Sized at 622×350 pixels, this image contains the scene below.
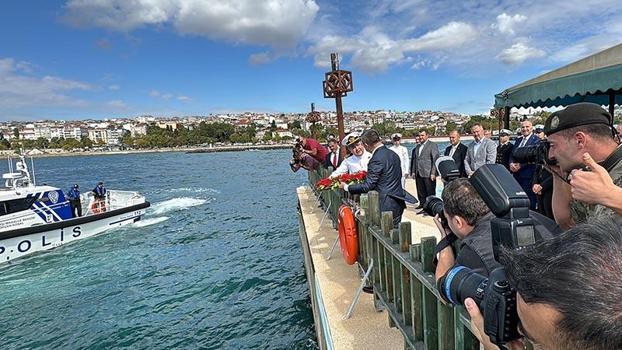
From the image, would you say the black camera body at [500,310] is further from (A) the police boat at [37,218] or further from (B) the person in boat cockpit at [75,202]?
(B) the person in boat cockpit at [75,202]

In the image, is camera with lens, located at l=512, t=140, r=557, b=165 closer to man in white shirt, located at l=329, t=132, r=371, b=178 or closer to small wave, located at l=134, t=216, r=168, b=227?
man in white shirt, located at l=329, t=132, r=371, b=178

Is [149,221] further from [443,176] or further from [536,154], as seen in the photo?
[536,154]

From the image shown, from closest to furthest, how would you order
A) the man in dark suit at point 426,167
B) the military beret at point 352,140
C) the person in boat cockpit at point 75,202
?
the military beret at point 352,140 < the man in dark suit at point 426,167 < the person in boat cockpit at point 75,202

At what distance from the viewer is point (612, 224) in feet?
2.51

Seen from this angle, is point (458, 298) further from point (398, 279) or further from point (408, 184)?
point (408, 184)

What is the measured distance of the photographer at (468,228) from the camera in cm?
158

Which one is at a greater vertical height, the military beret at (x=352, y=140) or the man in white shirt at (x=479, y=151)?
the military beret at (x=352, y=140)

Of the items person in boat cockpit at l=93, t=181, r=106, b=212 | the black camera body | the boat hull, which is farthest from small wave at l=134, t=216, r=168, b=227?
the black camera body

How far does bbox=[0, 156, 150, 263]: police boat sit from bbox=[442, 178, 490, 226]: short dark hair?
14905mm

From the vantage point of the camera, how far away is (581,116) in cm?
188

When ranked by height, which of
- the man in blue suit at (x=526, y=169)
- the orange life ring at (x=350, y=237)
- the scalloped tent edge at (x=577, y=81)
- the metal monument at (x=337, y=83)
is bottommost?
the orange life ring at (x=350, y=237)

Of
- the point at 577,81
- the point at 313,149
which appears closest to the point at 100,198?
the point at 313,149

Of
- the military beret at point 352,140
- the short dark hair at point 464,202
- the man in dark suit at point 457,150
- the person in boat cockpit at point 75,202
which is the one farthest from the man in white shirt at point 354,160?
the person in boat cockpit at point 75,202

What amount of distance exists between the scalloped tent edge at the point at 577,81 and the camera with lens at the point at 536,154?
5.10 ft
